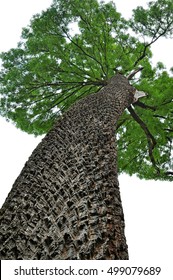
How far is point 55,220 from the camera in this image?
186 centimetres

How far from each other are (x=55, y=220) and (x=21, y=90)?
269 inches

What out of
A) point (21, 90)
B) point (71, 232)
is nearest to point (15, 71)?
point (21, 90)

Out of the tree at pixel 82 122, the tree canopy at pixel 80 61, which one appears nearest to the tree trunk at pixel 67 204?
the tree at pixel 82 122

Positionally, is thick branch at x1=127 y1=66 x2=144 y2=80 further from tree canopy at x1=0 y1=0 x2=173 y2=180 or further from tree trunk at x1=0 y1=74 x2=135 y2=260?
tree trunk at x1=0 y1=74 x2=135 y2=260

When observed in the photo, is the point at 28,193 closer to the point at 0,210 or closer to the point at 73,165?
the point at 0,210

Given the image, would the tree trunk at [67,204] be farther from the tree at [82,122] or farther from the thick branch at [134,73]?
the thick branch at [134,73]

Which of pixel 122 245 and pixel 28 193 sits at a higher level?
pixel 28 193

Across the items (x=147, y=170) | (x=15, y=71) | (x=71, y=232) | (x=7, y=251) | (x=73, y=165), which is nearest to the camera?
(x=7, y=251)

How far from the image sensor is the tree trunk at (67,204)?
5.41 feet

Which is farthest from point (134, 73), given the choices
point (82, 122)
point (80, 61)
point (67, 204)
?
point (67, 204)

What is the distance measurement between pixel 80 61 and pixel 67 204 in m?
6.89

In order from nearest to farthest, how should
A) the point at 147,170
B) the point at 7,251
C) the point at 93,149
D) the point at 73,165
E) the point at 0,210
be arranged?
the point at 7,251 → the point at 0,210 → the point at 73,165 → the point at 93,149 → the point at 147,170

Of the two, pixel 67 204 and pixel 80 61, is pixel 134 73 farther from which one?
pixel 67 204

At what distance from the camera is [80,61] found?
332 inches
